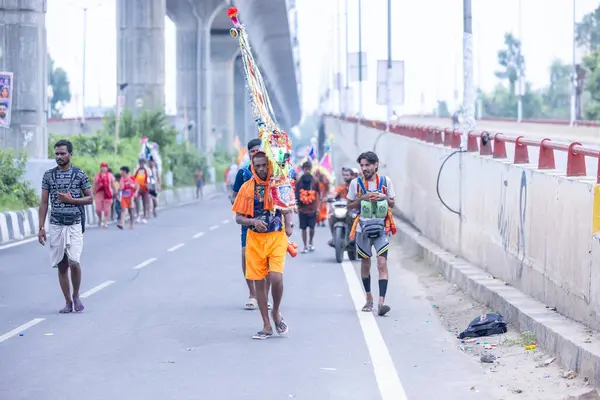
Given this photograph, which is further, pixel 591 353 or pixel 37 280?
pixel 37 280

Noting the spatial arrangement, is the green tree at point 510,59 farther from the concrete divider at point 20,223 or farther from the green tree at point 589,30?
the concrete divider at point 20,223

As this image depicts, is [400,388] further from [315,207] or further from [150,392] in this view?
[315,207]

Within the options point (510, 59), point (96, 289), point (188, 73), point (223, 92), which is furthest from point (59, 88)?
point (96, 289)

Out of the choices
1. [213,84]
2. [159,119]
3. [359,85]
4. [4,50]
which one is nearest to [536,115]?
[213,84]

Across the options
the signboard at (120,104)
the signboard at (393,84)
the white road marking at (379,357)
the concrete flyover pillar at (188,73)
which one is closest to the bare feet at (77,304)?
the white road marking at (379,357)

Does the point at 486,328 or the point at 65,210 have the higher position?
the point at 65,210

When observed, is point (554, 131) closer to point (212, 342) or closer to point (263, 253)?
point (263, 253)

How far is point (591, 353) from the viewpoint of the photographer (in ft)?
29.4

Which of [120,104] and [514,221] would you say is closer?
[514,221]

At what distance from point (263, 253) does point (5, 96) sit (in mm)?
17833

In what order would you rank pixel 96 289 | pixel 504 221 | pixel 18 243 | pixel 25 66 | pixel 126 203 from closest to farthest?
pixel 504 221 < pixel 96 289 < pixel 18 243 < pixel 25 66 < pixel 126 203

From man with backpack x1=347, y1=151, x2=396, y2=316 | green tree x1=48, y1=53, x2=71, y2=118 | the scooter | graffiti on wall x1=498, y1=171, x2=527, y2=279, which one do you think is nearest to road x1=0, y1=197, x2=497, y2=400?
man with backpack x1=347, y1=151, x2=396, y2=316

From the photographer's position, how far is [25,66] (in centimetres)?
3091

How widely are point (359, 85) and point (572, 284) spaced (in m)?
53.0
